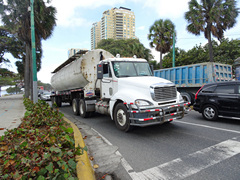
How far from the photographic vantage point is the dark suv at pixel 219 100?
21.3 ft

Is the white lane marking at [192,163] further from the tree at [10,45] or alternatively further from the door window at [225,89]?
the tree at [10,45]

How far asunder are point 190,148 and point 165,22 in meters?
23.7

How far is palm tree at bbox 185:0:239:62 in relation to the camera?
17.4m

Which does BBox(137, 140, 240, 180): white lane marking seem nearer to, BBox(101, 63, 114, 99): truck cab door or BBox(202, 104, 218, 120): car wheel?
BBox(202, 104, 218, 120): car wheel

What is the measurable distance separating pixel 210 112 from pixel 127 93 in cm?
411

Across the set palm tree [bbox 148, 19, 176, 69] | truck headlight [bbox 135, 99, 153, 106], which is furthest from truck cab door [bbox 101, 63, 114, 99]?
palm tree [bbox 148, 19, 176, 69]

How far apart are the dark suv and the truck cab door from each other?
13.5 ft

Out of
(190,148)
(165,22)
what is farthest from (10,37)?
(190,148)

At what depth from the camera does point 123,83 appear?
590 centimetres

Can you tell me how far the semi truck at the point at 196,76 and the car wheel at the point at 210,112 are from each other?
3738mm

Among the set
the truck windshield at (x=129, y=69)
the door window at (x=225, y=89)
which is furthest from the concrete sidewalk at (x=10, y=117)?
the door window at (x=225, y=89)

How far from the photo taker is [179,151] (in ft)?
13.1

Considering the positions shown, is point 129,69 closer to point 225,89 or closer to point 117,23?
point 225,89

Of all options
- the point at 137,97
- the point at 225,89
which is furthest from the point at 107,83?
the point at 225,89
